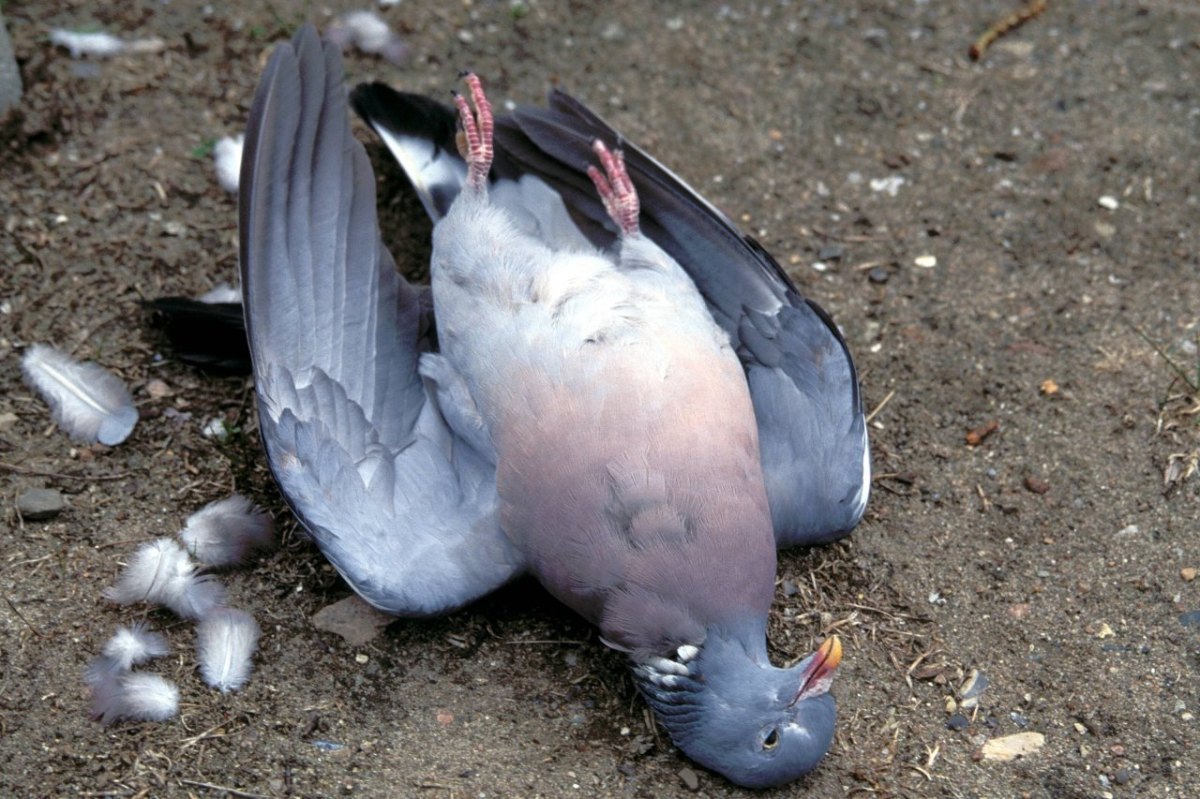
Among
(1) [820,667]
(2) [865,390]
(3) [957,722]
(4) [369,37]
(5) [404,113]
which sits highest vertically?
(5) [404,113]

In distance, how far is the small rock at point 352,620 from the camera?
138 inches

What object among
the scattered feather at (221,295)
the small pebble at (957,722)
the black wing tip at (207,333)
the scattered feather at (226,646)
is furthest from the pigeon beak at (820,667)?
the scattered feather at (221,295)

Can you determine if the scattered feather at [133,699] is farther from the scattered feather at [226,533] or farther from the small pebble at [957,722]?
the small pebble at [957,722]

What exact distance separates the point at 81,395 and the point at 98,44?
5.51 feet

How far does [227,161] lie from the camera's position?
4629 mm

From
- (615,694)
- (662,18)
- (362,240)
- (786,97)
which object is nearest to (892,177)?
(786,97)

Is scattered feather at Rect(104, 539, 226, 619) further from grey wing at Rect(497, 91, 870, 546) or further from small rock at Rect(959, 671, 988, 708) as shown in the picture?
small rock at Rect(959, 671, 988, 708)

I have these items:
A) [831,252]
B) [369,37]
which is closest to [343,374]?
[831,252]

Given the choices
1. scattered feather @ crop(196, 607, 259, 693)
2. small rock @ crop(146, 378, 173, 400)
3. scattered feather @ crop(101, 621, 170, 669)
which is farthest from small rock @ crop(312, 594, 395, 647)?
small rock @ crop(146, 378, 173, 400)

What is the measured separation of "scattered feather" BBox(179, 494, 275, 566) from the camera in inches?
142

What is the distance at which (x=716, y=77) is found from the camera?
509cm

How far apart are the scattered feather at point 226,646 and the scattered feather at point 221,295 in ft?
3.92

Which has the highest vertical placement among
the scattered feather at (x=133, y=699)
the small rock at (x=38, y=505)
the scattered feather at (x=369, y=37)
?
the scattered feather at (x=369, y=37)

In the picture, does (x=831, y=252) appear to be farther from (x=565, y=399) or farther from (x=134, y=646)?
(x=134, y=646)
